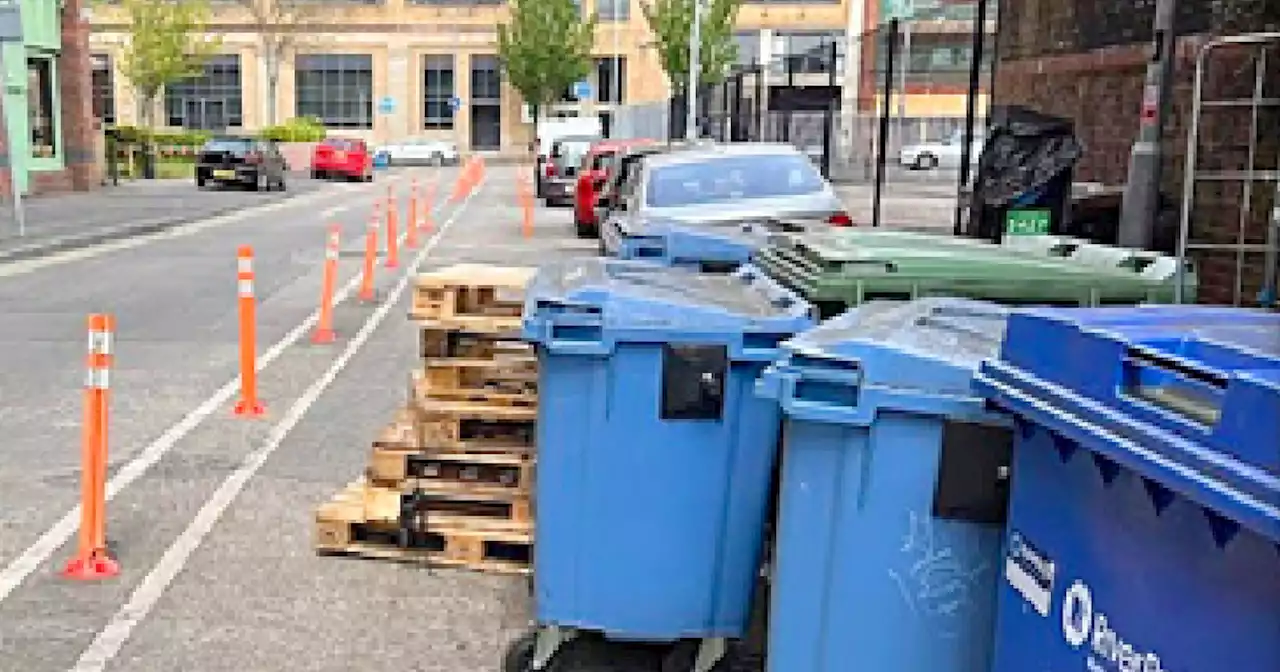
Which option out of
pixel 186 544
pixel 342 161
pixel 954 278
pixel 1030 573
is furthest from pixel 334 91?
pixel 1030 573

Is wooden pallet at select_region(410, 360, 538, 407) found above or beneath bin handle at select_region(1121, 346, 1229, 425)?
beneath

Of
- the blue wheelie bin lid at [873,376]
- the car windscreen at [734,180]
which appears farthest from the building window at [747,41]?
the blue wheelie bin lid at [873,376]

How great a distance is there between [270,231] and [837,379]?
66.7 feet

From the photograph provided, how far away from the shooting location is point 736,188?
11.3 metres

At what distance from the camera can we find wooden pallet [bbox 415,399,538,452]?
5.40 meters

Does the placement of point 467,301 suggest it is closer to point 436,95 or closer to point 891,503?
point 891,503

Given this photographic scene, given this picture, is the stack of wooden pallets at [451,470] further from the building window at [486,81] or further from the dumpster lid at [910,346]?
the building window at [486,81]

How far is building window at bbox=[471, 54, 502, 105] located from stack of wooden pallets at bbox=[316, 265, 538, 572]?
225 ft

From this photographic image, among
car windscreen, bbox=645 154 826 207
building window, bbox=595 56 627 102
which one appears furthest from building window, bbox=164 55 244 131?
car windscreen, bbox=645 154 826 207

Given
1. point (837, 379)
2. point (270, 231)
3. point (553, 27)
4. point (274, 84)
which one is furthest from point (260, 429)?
point (274, 84)

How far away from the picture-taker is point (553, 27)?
65625 millimetres

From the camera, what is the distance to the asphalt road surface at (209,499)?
15.0ft

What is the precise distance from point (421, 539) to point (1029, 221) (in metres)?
6.44

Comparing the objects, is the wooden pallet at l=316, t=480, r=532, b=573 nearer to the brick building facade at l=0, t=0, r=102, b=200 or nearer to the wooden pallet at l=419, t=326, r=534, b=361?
the wooden pallet at l=419, t=326, r=534, b=361
